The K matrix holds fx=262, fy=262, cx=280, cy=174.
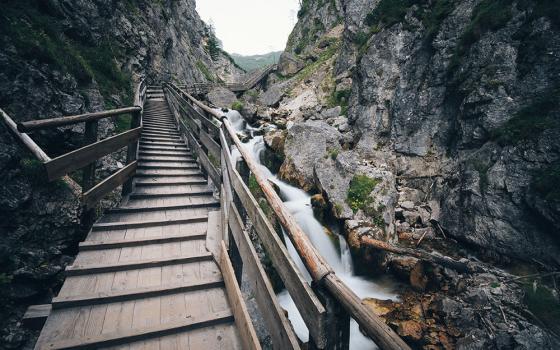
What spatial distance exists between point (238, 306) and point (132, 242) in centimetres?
216

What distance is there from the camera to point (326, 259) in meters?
8.80

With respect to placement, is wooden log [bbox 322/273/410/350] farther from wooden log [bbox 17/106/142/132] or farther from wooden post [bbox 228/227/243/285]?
wooden log [bbox 17/106/142/132]

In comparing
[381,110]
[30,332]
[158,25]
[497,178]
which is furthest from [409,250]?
[158,25]

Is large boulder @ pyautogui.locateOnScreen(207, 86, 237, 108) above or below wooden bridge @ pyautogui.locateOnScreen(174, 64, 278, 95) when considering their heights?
below

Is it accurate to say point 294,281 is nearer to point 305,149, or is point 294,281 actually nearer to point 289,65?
point 305,149

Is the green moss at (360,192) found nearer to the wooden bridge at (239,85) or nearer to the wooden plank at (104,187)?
the wooden plank at (104,187)

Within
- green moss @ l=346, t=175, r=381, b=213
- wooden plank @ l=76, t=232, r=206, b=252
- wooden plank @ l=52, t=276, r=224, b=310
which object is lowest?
green moss @ l=346, t=175, r=381, b=213

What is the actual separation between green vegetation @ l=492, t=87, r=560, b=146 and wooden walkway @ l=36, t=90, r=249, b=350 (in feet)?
33.4

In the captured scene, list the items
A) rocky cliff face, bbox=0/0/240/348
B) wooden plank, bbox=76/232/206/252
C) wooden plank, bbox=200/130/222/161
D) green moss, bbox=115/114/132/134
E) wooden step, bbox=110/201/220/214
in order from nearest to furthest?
wooden plank, bbox=76/232/206/252, rocky cliff face, bbox=0/0/240/348, wooden step, bbox=110/201/220/214, wooden plank, bbox=200/130/222/161, green moss, bbox=115/114/132/134

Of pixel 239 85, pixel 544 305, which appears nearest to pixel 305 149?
pixel 544 305

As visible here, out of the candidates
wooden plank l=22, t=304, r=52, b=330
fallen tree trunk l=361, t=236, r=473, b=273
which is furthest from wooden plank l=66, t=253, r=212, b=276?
fallen tree trunk l=361, t=236, r=473, b=273

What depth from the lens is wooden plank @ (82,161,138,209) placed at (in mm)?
3910

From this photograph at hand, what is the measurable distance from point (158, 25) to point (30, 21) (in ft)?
79.2

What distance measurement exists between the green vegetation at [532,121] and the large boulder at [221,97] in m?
18.2
